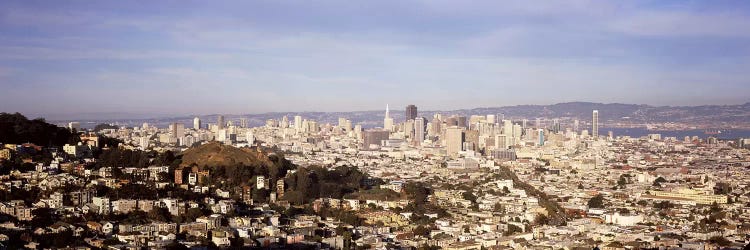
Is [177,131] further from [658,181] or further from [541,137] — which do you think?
[658,181]

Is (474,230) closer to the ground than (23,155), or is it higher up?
closer to the ground

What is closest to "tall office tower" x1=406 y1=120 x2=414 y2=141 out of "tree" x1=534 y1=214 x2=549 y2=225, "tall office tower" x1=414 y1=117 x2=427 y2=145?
"tall office tower" x1=414 y1=117 x2=427 y2=145

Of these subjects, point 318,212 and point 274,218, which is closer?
point 274,218

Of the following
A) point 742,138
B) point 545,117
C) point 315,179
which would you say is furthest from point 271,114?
point 315,179

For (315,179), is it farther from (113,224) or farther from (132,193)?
(113,224)

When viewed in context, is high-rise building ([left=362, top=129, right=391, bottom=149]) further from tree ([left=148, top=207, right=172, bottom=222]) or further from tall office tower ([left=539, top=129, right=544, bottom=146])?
tree ([left=148, top=207, right=172, bottom=222])

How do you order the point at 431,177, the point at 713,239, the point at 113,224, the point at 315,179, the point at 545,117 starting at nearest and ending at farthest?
the point at 113,224
the point at 713,239
the point at 315,179
the point at 431,177
the point at 545,117

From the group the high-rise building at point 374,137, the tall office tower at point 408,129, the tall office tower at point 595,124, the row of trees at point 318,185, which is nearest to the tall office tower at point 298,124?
the high-rise building at point 374,137
